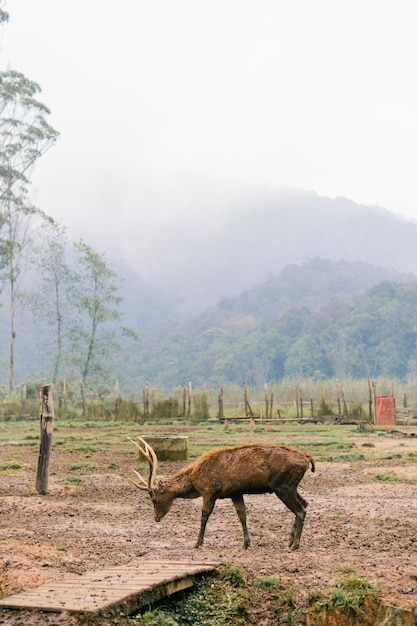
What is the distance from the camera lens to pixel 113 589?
6785mm

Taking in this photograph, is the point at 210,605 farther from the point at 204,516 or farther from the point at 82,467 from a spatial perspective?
the point at 82,467

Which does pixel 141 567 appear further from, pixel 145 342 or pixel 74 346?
pixel 145 342

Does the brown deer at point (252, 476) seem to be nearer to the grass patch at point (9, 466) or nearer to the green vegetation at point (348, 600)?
the green vegetation at point (348, 600)

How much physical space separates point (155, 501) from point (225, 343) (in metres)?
103

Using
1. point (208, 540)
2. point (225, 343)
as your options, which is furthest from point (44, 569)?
point (225, 343)

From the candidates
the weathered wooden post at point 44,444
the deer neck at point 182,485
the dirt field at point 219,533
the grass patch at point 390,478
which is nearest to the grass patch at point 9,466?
the dirt field at point 219,533

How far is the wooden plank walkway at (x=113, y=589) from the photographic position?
6.41m

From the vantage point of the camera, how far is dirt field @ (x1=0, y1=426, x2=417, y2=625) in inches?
300

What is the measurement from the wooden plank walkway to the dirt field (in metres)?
0.18

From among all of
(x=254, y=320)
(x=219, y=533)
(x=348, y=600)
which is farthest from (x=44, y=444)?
(x=254, y=320)

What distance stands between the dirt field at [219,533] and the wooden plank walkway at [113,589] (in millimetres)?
185

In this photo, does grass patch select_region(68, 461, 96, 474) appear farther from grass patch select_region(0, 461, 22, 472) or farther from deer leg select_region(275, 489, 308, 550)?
deer leg select_region(275, 489, 308, 550)

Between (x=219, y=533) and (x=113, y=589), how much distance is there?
12.4 ft

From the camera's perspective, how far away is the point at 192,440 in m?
26.0
